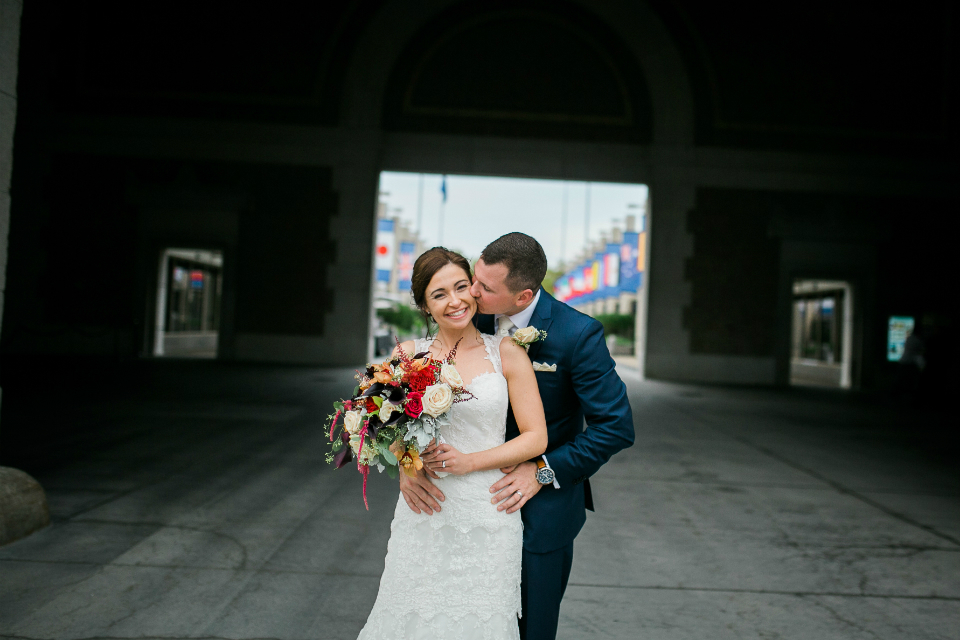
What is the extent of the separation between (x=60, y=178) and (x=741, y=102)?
55.7 ft

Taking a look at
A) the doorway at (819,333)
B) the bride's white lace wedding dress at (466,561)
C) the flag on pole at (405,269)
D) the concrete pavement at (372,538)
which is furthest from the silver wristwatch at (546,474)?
the flag on pole at (405,269)

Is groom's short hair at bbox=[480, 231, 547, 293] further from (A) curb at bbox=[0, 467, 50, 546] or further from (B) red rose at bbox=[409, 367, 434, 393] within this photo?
(A) curb at bbox=[0, 467, 50, 546]

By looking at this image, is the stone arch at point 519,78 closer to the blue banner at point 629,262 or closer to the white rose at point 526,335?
the blue banner at point 629,262

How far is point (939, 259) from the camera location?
1727cm

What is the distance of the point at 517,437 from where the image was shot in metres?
2.22

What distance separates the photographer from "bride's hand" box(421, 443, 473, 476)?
2.17 metres

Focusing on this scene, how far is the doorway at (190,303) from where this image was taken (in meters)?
23.6

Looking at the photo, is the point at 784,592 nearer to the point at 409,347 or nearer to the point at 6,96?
the point at 409,347

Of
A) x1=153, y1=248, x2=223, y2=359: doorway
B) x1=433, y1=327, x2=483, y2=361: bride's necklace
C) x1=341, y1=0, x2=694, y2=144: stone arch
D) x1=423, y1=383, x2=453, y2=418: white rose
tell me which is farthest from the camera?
x1=153, y1=248, x2=223, y2=359: doorway

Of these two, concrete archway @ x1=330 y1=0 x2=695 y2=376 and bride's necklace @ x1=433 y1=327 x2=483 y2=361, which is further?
concrete archway @ x1=330 y1=0 x2=695 y2=376

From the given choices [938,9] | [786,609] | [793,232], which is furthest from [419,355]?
[938,9]

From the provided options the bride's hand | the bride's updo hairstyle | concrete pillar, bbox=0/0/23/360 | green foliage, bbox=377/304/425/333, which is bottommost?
the bride's hand

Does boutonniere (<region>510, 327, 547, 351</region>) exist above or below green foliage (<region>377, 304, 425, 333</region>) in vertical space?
below

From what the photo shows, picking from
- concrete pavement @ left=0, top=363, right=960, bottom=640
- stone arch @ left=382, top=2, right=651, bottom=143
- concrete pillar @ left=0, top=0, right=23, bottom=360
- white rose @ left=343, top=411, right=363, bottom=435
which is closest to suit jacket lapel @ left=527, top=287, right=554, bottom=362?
white rose @ left=343, top=411, right=363, bottom=435
